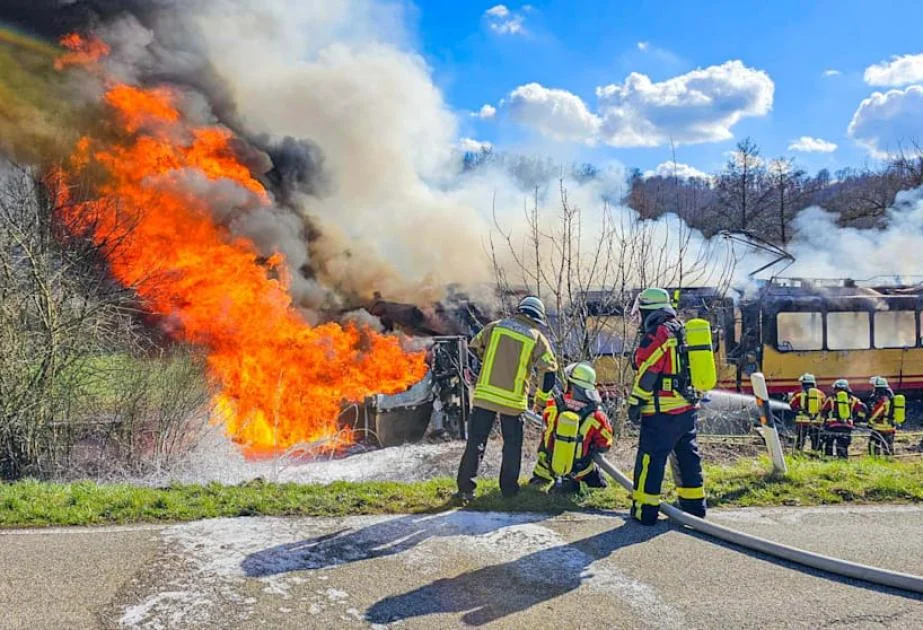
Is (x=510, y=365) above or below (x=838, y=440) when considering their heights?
above

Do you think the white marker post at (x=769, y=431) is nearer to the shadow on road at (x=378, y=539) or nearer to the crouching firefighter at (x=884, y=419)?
the shadow on road at (x=378, y=539)

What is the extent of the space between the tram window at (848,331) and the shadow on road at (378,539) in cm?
1153

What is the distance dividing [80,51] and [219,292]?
389 centimetres

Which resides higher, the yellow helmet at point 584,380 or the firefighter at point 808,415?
the yellow helmet at point 584,380

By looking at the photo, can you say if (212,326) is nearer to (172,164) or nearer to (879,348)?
(172,164)

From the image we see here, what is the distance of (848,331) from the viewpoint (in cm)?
1429

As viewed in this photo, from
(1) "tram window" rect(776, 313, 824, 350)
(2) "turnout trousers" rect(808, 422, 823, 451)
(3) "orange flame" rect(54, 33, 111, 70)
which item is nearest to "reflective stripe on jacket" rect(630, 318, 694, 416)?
(2) "turnout trousers" rect(808, 422, 823, 451)

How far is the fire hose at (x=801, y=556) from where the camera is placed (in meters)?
3.49

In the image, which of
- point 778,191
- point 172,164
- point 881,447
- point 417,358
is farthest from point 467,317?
point 778,191

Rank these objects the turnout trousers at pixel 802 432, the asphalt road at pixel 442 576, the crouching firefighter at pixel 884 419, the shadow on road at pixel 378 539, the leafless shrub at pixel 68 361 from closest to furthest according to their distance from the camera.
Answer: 1. the asphalt road at pixel 442 576
2. the shadow on road at pixel 378 539
3. the leafless shrub at pixel 68 361
4. the crouching firefighter at pixel 884 419
5. the turnout trousers at pixel 802 432

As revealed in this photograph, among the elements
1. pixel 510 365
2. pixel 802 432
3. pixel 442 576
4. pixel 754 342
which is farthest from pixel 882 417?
pixel 442 576

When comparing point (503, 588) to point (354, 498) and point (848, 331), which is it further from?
point (848, 331)

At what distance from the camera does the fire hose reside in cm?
349

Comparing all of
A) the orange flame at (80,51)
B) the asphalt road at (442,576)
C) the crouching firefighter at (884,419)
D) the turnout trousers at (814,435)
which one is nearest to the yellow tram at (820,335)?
the turnout trousers at (814,435)
